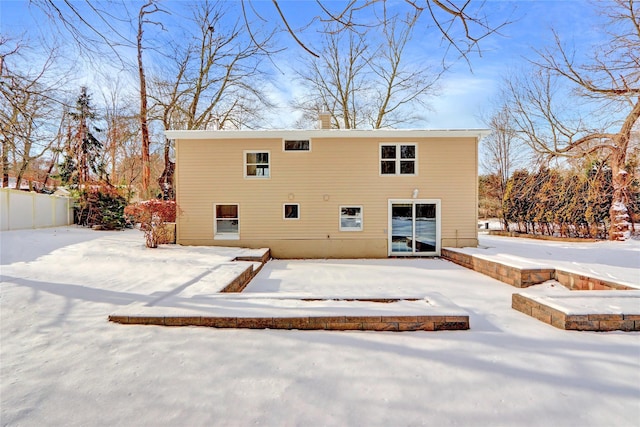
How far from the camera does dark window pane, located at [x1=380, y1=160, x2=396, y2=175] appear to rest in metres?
10.3

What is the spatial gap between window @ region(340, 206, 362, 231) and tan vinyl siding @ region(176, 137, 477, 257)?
0.60 feet

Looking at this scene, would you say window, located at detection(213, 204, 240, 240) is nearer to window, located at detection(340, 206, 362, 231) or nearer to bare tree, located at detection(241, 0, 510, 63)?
window, located at detection(340, 206, 362, 231)

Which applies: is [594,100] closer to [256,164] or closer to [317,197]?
[317,197]

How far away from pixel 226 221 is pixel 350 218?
4.24 meters

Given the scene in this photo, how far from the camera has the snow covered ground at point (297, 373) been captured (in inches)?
78.8

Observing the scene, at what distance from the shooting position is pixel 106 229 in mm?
13961

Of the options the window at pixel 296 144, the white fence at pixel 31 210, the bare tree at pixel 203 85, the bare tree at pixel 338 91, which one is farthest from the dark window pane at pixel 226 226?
the bare tree at pixel 338 91

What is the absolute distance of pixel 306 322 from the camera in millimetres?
3330

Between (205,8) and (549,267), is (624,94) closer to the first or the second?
(549,267)

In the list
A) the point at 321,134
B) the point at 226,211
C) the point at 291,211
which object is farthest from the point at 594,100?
the point at 226,211

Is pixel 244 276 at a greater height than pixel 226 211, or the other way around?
pixel 226 211

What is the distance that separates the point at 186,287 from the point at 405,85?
58.9 ft

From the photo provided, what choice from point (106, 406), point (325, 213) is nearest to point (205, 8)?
point (325, 213)

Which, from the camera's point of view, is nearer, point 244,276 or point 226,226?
point 244,276
